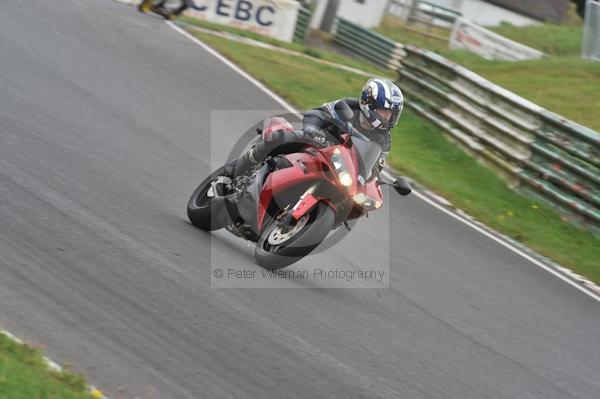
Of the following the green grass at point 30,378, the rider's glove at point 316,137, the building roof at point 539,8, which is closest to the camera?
the green grass at point 30,378

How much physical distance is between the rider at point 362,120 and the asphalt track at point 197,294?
110 cm

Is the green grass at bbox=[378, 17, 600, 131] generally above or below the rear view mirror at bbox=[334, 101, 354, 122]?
below

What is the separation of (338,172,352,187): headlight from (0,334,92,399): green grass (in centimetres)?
320

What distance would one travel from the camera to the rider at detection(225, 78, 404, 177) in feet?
25.7

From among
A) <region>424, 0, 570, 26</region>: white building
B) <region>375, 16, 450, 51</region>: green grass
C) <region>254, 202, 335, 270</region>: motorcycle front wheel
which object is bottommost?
<region>375, 16, 450, 51</region>: green grass

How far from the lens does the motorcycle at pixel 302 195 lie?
7.71m

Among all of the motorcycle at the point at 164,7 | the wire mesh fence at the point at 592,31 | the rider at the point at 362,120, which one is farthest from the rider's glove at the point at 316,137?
the wire mesh fence at the point at 592,31

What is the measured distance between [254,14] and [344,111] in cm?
1939

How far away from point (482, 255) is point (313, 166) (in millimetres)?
3821

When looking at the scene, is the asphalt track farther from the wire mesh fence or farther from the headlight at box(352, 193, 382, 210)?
the wire mesh fence

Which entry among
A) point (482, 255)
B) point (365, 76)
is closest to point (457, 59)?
point (365, 76)

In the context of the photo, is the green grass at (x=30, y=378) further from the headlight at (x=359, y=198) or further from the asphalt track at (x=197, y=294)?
the headlight at (x=359, y=198)

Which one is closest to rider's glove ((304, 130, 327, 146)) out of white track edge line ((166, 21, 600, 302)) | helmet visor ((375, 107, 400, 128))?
helmet visor ((375, 107, 400, 128))

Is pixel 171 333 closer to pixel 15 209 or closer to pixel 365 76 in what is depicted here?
pixel 15 209
